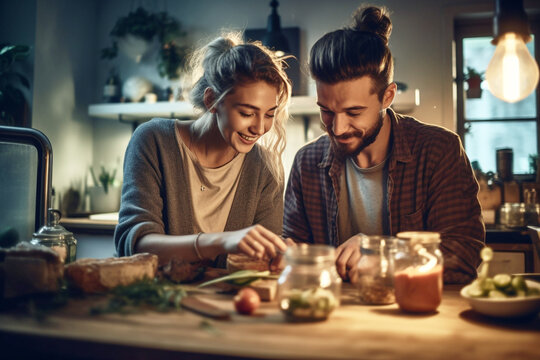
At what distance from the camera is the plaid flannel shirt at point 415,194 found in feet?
5.11

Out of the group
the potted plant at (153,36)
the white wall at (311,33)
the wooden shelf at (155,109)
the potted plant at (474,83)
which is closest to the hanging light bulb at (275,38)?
the wooden shelf at (155,109)

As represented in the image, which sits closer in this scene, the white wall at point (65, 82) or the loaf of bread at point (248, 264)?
the loaf of bread at point (248, 264)

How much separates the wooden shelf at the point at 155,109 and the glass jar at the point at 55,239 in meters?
2.23

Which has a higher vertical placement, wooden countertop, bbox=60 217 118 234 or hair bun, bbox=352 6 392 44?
hair bun, bbox=352 6 392 44

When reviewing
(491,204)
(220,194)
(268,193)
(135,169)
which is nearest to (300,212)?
(268,193)

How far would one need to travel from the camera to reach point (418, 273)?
1.10 meters

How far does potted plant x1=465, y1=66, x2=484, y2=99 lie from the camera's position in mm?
3723

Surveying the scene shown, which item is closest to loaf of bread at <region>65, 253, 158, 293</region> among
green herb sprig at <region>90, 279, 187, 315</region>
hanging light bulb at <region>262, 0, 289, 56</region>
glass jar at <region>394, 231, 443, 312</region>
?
green herb sprig at <region>90, 279, 187, 315</region>

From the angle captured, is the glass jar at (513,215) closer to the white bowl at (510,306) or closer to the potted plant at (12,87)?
the white bowl at (510,306)

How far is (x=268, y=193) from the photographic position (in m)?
2.02

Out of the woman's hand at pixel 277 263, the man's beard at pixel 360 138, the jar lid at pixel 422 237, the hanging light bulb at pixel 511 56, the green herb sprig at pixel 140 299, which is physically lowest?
the green herb sprig at pixel 140 299

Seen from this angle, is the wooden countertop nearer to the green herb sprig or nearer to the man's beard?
the man's beard

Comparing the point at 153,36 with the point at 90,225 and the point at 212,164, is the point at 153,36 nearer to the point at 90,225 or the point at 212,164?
the point at 90,225

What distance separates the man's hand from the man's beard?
406 mm
